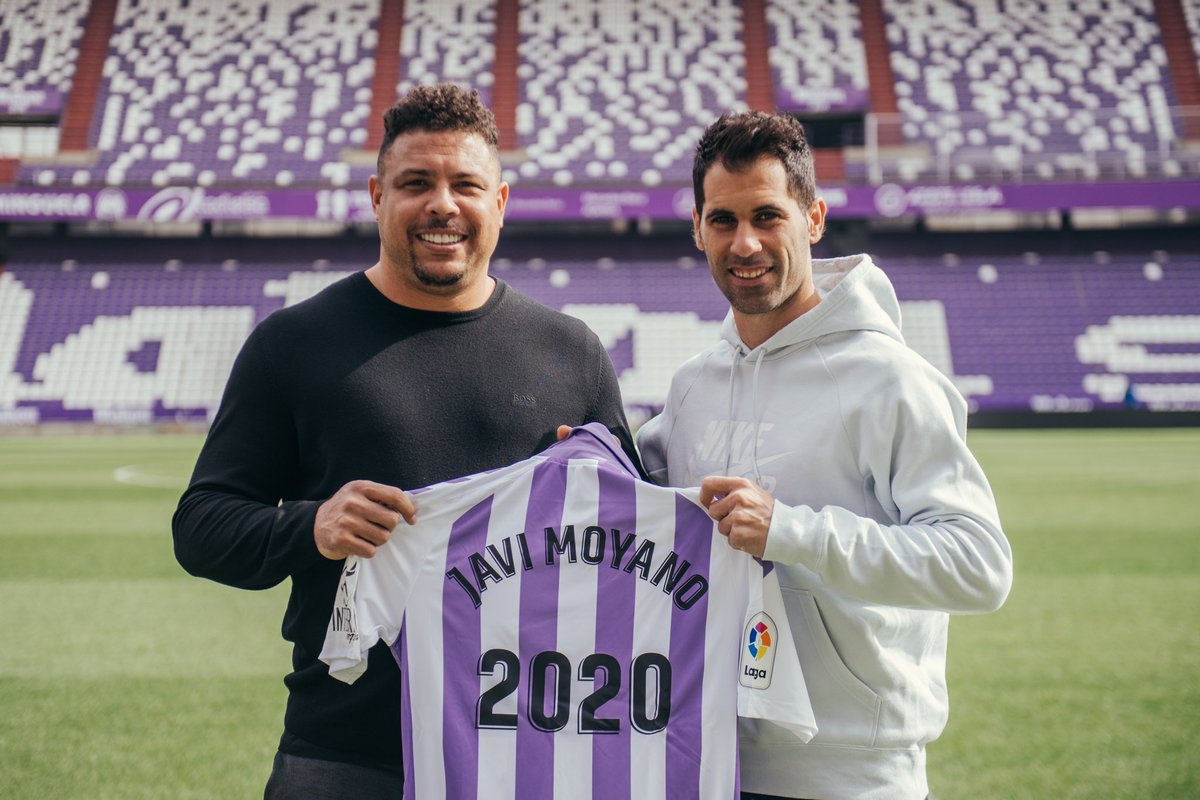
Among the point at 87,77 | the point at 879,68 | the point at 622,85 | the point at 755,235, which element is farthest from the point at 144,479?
the point at 879,68

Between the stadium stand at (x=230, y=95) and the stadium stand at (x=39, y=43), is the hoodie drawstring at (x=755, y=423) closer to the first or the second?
the stadium stand at (x=230, y=95)

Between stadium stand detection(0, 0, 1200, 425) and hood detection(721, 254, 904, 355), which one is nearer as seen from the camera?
hood detection(721, 254, 904, 355)

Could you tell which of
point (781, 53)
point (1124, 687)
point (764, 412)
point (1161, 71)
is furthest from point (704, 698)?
point (1161, 71)

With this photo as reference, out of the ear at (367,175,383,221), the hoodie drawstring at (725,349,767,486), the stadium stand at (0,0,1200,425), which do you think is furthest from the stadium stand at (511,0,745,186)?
the hoodie drawstring at (725,349,767,486)

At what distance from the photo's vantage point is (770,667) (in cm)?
169

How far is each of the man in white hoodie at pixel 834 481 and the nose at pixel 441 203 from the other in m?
0.48

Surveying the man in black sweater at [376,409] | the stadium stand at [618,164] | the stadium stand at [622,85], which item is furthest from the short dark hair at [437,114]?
the stadium stand at [622,85]

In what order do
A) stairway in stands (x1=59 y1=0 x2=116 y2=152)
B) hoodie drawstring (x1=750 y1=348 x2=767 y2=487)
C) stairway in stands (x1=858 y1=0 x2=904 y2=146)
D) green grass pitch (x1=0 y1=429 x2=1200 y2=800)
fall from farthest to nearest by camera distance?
1. stairway in stands (x1=59 y1=0 x2=116 y2=152)
2. stairway in stands (x1=858 y1=0 x2=904 y2=146)
3. green grass pitch (x1=0 y1=429 x2=1200 y2=800)
4. hoodie drawstring (x1=750 y1=348 x2=767 y2=487)

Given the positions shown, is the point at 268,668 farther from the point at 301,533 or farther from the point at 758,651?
the point at 758,651

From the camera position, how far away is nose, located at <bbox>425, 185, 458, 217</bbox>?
6.09 ft

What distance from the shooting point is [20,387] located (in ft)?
68.4

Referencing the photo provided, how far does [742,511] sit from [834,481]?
0.76 feet

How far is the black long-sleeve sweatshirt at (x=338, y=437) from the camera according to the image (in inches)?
70.1

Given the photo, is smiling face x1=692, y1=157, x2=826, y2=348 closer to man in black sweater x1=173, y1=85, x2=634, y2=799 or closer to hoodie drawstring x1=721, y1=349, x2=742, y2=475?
hoodie drawstring x1=721, y1=349, x2=742, y2=475
